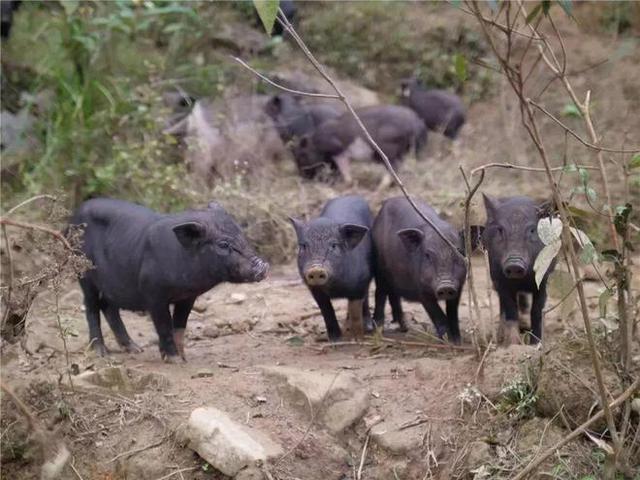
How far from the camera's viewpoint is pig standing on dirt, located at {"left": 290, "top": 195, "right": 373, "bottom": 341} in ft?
22.1

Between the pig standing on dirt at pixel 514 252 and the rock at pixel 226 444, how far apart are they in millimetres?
1660

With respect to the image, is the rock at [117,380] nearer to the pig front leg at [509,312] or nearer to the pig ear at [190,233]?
the pig ear at [190,233]

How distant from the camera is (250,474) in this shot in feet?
16.7

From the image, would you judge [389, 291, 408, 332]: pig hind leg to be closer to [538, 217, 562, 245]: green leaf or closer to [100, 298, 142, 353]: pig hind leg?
[100, 298, 142, 353]: pig hind leg

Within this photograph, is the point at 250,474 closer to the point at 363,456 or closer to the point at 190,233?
the point at 363,456

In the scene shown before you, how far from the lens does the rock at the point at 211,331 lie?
737cm

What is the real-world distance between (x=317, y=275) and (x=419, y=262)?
57 centimetres

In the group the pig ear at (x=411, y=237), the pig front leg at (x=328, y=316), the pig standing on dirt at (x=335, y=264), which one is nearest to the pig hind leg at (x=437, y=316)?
the pig ear at (x=411, y=237)

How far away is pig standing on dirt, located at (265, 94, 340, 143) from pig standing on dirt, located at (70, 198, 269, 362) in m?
4.34

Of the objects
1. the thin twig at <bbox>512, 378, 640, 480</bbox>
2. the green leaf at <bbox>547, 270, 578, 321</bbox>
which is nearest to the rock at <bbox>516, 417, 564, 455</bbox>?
the thin twig at <bbox>512, 378, 640, 480</bbox>

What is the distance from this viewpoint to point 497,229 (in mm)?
6285

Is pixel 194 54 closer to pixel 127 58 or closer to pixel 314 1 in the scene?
pixel 127 58

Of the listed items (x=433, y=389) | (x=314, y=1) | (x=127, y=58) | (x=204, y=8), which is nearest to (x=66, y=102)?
(x=127, y=58)

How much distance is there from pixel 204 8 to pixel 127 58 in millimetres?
1825
